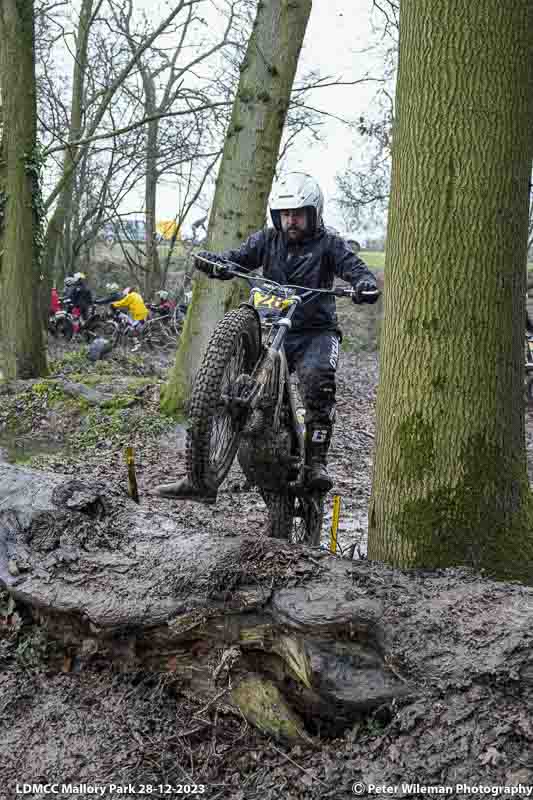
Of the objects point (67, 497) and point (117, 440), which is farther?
point (117, 440)

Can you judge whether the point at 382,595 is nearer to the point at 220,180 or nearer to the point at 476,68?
the point at 476,68

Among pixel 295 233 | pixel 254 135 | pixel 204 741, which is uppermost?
pixel 254 135

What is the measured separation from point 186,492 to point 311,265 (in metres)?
1.65

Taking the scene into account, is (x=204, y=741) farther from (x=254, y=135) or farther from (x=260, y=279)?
(x=254, y=135)

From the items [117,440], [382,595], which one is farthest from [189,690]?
[117,440]

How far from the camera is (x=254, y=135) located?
820 cm

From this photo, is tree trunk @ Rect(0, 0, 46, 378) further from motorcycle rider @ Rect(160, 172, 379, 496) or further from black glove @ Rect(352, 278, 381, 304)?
black glove @ Rect(352, 278, 381, 304)

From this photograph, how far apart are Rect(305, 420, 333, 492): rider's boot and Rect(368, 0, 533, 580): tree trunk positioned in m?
0.99

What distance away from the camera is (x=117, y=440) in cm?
817

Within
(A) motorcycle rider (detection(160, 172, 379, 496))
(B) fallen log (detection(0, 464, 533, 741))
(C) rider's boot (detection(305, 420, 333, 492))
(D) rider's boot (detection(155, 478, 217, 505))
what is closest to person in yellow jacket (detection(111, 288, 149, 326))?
(A) motorcycle rider (detection(160, 172, 379, 496))

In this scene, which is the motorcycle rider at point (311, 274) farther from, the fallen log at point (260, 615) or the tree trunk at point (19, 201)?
the tree trunk at point (19, 201)

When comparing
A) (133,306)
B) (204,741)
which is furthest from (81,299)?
(204,741)

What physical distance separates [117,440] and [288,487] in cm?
430

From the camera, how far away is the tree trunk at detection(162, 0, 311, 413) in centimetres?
814
